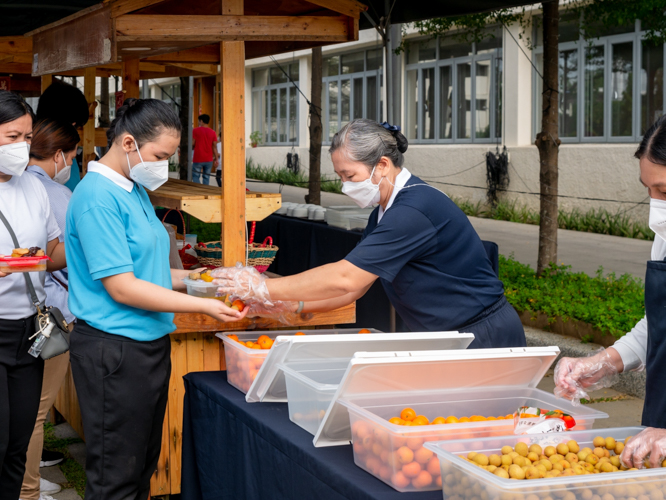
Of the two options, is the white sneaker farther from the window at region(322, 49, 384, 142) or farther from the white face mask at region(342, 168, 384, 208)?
the window at region(322, 49, 384, 142)

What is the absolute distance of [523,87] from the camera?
14133 mm

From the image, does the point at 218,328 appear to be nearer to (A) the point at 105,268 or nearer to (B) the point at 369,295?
(A) the point at 105,268

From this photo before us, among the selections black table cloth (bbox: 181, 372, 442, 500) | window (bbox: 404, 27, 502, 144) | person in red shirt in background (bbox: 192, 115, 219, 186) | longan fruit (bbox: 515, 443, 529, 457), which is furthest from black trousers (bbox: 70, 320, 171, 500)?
person in red shirt in background (bbox: 192, 115, 219, 186)

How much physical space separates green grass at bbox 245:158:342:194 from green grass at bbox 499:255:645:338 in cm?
1098

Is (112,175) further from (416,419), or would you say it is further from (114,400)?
(416,419)

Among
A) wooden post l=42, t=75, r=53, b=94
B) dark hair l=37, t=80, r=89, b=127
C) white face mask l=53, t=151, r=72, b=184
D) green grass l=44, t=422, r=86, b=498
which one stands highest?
wooden post l=42, t=75, r=53, b=94

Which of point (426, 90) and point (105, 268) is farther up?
point (426, 90)

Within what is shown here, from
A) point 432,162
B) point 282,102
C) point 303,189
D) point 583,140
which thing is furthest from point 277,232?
point 282,102

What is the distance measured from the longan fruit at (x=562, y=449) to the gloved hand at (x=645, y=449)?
0.13 m

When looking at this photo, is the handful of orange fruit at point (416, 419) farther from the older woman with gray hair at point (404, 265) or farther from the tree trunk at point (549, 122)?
the tree trunk at point (549, 122)

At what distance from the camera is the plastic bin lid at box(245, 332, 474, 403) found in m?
2.46

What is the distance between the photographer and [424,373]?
86.3 inches

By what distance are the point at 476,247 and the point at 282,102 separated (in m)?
21.0

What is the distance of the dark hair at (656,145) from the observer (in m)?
1.92
